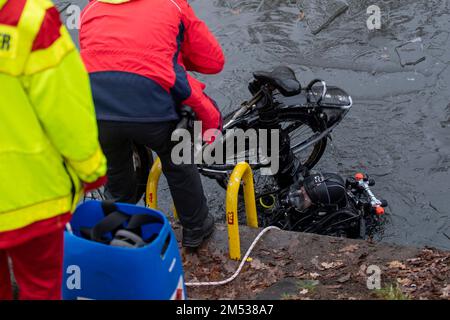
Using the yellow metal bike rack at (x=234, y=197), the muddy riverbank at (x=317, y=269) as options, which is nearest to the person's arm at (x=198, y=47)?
the yellow metal bike rack at (x=234, y=197)

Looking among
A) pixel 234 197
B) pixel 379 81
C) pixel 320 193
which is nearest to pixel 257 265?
pixel 234 197

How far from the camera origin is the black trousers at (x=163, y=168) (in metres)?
4.48

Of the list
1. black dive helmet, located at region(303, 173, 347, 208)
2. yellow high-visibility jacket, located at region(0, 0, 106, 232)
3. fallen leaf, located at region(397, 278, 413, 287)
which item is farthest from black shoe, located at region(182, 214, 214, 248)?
yellow high-visibility jacket, located at region(0, 0, 106, 232)

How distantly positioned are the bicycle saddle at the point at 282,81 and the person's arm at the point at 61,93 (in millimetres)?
2738

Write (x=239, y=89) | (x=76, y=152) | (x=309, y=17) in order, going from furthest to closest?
1. (x=309, y=17)
2. (x=239, y=89)
3. (x=76, y=152)

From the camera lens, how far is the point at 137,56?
4.30 m

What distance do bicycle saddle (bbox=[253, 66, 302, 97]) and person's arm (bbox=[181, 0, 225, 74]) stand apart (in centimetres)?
83

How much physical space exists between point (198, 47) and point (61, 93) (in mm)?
1923

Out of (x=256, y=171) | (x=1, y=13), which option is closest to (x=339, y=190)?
(x=256, y=171)

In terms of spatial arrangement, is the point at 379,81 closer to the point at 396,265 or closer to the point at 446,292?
the point at 396,265

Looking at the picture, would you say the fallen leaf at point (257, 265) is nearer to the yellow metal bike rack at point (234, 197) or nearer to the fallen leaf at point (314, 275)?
the yellow metal bike rack at point (234, 197)

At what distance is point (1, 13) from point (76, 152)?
26.6 inches
